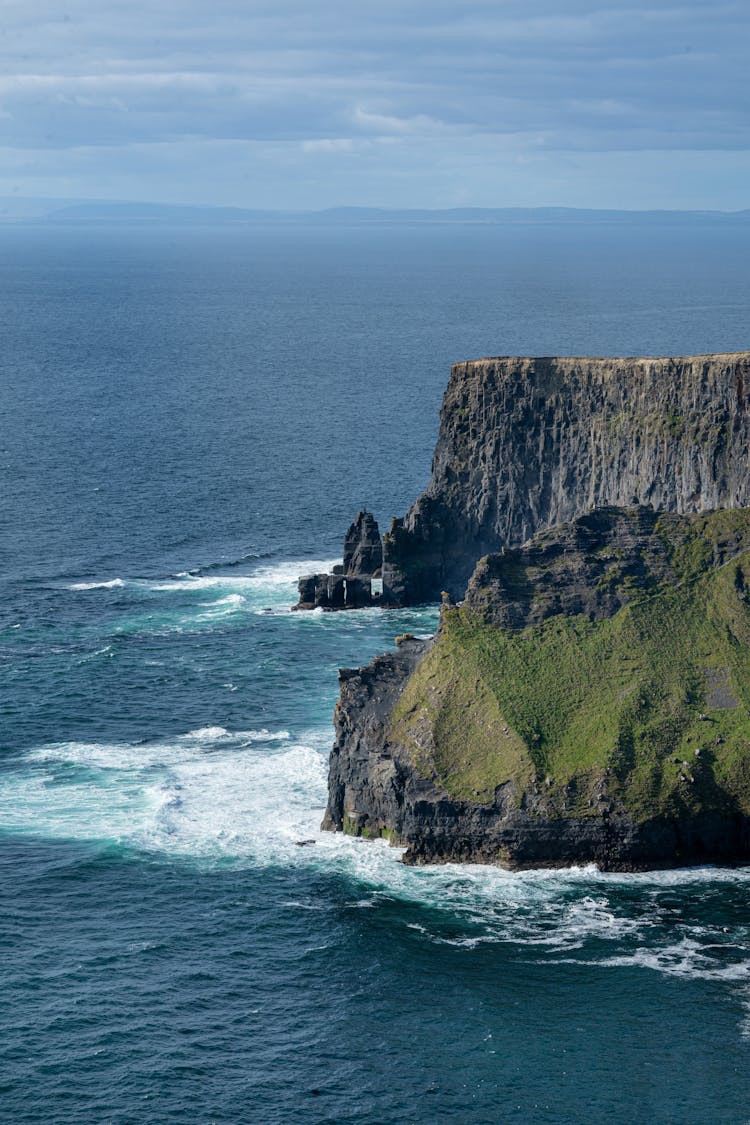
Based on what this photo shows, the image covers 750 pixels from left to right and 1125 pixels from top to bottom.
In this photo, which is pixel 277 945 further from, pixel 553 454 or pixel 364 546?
pixel 553 454

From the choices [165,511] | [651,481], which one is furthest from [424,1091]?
[165,511]

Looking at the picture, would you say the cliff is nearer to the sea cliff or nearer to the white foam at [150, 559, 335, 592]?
the sea cliff

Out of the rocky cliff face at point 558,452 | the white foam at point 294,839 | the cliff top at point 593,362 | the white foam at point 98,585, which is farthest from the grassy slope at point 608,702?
the white foam at point 98,585

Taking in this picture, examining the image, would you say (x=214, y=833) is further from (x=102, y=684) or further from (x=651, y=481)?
(x=651, y=481)

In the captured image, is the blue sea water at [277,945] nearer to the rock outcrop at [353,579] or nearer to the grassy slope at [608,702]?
the grassy slope at [608,702]

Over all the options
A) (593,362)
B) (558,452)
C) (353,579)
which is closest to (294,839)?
(353,579)

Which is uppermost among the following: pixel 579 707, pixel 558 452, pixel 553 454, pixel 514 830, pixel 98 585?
pixel 558 452
